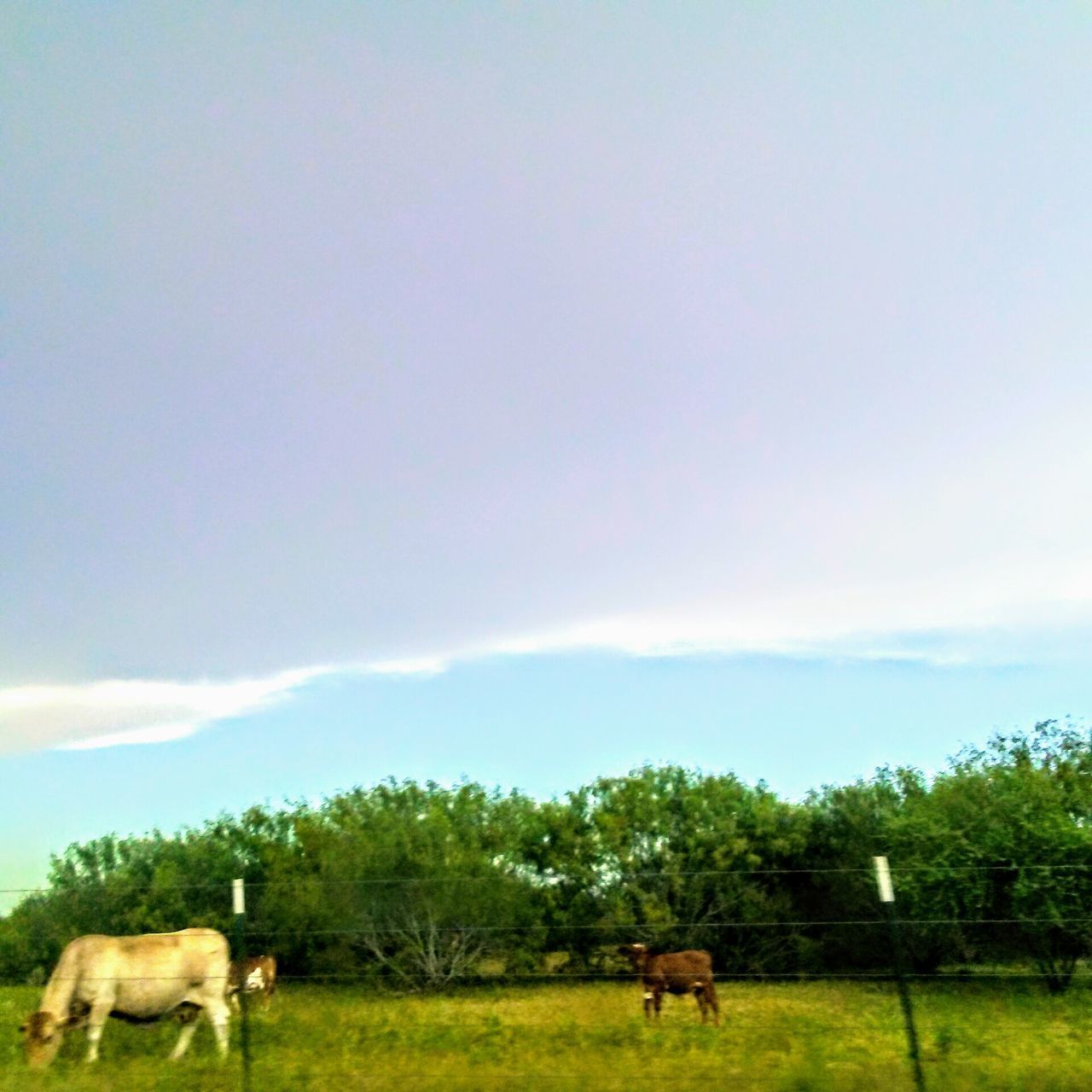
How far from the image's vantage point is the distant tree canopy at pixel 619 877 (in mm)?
20969

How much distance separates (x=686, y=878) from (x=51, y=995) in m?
17.6

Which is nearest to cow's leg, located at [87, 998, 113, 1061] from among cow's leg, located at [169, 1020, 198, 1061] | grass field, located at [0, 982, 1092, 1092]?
grass field, located at [0, 982, 1092, 1092]

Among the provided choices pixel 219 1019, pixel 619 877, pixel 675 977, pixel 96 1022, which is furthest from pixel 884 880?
pixel 619 877

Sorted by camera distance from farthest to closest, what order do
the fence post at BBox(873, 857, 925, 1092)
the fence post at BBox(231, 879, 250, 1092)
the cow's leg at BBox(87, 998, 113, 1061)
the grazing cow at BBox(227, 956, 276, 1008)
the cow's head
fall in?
the grazing cow at BBox(227, 956, 276, 1008)
the cow's leg at BBox(87, 998, 113, 1061)
the cow's head
the fence post at BBox(231, 879, 250, 1092)
the fence post at BBox(873, 857, 925, 1092)

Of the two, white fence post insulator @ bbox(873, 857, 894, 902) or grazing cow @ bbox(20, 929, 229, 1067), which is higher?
white fence post insulator @ bbox(873, 857, 894, 902)

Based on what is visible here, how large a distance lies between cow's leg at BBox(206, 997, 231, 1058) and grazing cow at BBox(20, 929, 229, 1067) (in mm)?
10

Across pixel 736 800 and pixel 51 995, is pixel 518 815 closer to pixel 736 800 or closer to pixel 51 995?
pixel 736 800

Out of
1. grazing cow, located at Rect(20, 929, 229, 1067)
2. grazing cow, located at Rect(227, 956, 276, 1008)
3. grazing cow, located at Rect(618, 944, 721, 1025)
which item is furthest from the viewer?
grazing cow, located at Rect(227, 956, 276, 1008)

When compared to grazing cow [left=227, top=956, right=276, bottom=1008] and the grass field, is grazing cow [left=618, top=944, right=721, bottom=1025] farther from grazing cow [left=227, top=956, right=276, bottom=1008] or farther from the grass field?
grazing cow [left=227, top=956, right=276, bottom=1008]

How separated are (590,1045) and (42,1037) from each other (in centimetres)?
632

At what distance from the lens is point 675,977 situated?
1556 centimetres

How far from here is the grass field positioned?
8.91 m

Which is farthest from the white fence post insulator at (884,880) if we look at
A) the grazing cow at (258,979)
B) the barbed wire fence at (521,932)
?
the grazing cow at (258,979)

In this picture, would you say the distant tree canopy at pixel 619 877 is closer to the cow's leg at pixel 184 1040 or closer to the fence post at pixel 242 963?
the cow's leg at pixel 184 1040
